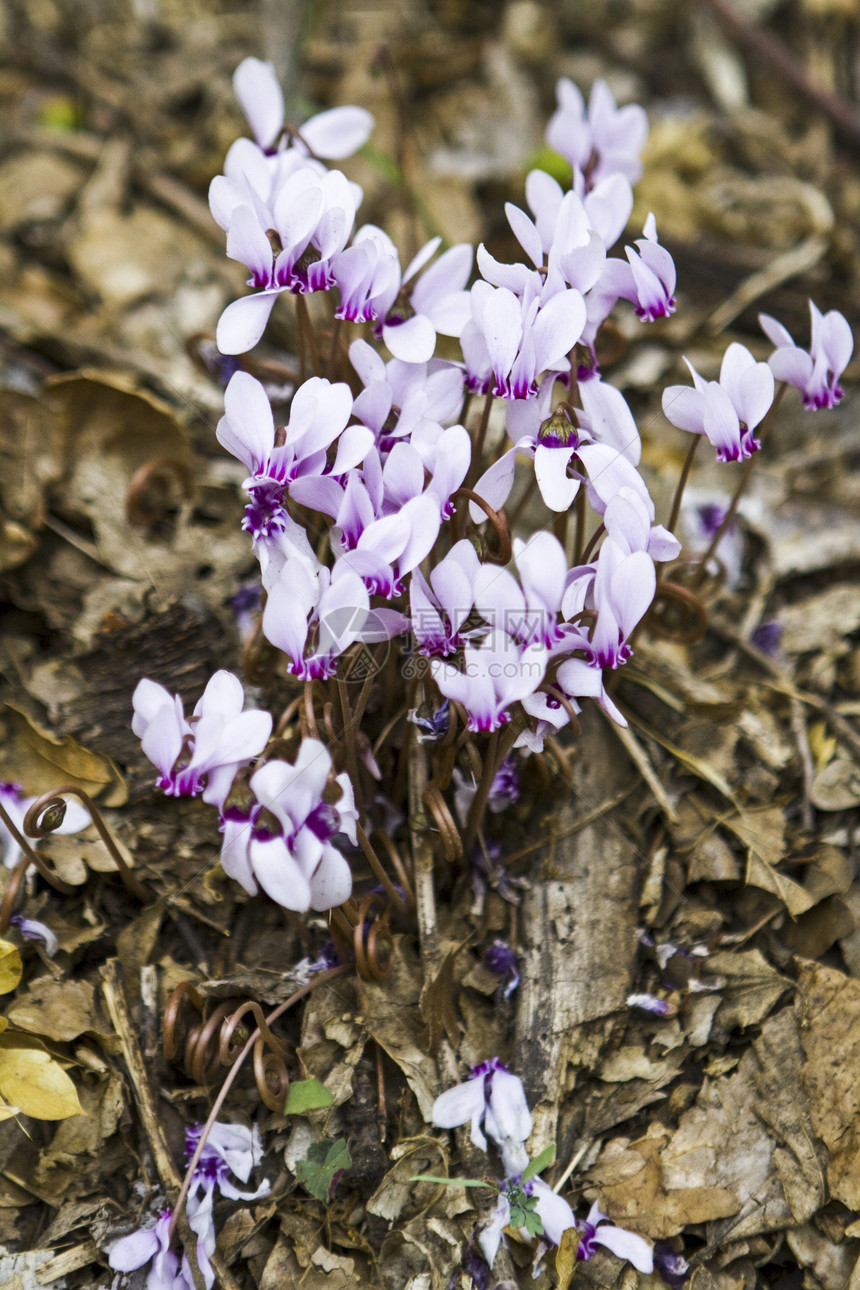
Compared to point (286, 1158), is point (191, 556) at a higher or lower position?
higher

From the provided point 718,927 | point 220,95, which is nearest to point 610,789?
point 718,927

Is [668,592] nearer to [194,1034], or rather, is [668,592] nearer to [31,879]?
[194,1034]

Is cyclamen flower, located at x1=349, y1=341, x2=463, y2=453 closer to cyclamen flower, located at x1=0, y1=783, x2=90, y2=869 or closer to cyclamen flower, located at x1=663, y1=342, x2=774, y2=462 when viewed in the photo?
cyclamen flower, located at x1=663, y1=342, x2=774, y2=462

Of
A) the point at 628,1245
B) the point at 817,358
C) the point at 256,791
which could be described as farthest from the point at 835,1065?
the point at 817,358

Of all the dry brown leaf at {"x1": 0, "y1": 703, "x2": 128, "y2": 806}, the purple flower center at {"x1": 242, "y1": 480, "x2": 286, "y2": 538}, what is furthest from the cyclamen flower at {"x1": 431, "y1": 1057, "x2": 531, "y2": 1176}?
the purple flower center at {"x1": 242, "y1": 480, "x2": 286, "y2": 538}

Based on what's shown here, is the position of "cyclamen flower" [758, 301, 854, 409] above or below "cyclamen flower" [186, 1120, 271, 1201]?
above

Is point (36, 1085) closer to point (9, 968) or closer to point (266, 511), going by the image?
point (9, 968)

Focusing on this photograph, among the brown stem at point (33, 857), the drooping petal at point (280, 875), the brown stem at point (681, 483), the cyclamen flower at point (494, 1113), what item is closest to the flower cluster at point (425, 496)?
the drooping petal at point (280, 875)
